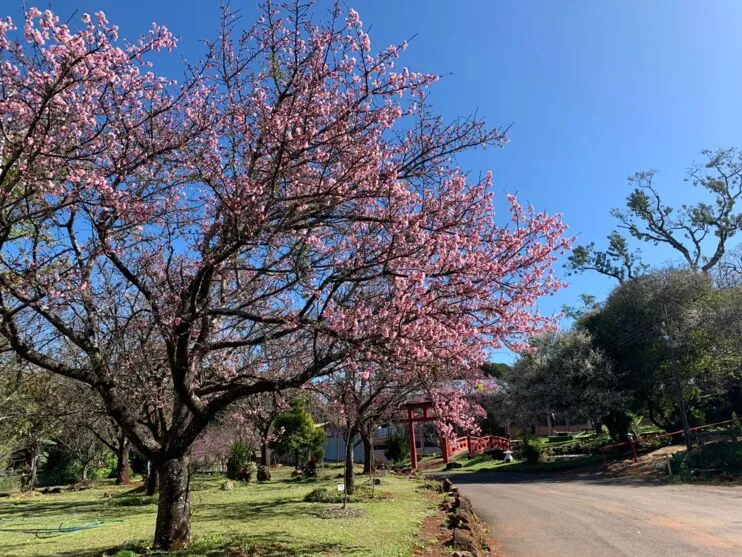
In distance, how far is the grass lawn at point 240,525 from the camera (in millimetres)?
8812

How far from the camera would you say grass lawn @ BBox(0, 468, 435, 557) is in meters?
8.81

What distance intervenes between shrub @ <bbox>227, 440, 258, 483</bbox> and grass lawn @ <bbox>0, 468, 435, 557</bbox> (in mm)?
4736

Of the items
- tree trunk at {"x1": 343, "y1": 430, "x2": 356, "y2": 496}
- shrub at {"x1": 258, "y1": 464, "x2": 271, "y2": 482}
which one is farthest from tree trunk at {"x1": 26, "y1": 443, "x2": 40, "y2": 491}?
tree trunk at {"x1": 343, "y1": 430, "x2": 356, "y2": 496}

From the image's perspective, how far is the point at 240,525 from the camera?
37.8 ft

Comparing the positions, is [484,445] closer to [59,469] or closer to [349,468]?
[349,468]

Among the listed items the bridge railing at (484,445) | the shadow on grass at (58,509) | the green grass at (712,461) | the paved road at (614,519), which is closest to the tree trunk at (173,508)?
the paved road at (614,519)

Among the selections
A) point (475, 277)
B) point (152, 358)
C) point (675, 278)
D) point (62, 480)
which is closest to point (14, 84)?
point (475, 277)

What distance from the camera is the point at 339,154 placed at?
6.96 meters

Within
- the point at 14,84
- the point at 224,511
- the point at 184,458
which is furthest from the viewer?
the point at 224,511

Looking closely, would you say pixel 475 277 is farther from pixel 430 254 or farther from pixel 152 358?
pixel 152 358

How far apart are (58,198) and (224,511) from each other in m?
10.2

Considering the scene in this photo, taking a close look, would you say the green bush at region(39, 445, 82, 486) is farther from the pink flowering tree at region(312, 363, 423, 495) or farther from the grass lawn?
the pink flowering tree at region(312, 363, 423, 495)

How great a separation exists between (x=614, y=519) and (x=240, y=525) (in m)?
7.82

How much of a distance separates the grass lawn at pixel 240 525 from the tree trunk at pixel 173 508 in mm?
300
